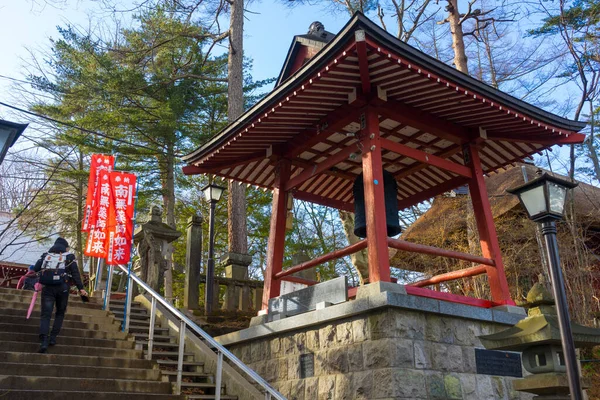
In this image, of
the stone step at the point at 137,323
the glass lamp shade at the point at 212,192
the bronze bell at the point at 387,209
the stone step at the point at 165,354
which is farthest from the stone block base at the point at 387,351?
the glass lamp shade at the point at 212,192

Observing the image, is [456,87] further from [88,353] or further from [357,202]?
[88,353]

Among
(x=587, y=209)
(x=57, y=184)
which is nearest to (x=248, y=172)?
(x=587, y=209)

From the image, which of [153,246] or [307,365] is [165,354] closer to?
[307,365]

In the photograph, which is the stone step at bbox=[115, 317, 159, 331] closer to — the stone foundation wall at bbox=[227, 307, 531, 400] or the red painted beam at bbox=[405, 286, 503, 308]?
the stone foundation wall at bbox=[227, 307, 531, 400]

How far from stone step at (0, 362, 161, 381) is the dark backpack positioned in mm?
1234

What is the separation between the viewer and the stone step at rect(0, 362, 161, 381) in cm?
614

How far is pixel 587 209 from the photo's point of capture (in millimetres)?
13547

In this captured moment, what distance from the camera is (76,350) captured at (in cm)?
718

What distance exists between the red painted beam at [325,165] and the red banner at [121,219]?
4071 millimetres

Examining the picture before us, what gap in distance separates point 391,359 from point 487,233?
2.55 meters

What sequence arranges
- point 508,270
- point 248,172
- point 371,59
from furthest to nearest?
point 508,270 → point 248,172 → point 371,59

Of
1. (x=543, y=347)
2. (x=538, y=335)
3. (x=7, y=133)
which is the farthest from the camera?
(x=7, y=133)

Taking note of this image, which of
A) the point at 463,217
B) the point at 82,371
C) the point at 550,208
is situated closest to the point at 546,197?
the point at 550,208

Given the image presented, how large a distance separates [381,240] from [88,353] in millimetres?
4371
